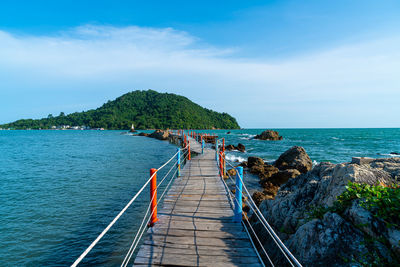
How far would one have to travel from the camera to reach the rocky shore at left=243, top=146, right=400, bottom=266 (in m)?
3.15

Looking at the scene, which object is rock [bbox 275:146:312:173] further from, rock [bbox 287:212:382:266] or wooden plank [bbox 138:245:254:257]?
wooden plank [bbox 138:245:254:257]

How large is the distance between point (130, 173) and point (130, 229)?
9.40m

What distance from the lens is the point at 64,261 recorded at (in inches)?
244

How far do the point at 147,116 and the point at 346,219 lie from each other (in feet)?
471

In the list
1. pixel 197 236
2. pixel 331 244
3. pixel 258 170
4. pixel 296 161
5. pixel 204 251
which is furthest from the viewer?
pixel 296 161

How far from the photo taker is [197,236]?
4605mm

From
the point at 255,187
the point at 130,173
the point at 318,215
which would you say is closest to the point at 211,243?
the point at 318,215

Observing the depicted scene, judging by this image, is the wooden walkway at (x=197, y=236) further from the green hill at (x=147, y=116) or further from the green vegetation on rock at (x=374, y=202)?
the green hill at (x=147, y=116)

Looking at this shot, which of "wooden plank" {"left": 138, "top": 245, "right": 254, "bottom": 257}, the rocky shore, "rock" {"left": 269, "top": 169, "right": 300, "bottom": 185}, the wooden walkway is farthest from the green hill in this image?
"wooden plank" {"left": 138, "top": 245, "right": 254, "bottom": 257}

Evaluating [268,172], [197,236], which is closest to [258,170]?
[268,172]

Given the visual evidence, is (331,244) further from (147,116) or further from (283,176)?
(147,116)

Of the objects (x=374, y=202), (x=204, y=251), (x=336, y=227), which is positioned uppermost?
(x=374, y=202)

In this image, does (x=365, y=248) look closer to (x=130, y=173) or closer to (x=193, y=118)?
(x=130, y=173)

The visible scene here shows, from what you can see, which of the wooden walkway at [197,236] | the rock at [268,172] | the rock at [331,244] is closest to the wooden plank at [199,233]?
the wooden walkway at [197,236]
